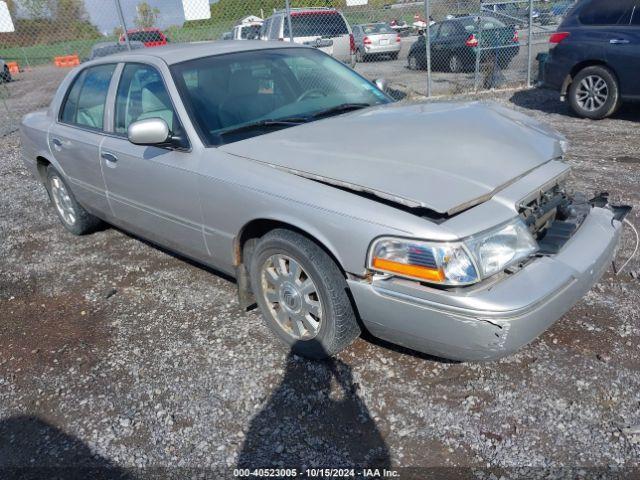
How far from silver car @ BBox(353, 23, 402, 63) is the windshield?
1531 cm

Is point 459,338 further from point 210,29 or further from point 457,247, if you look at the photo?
point 210,29

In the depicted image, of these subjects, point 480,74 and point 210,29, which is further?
point 210,29

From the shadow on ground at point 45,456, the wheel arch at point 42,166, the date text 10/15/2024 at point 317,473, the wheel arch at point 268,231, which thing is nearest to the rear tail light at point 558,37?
the wheel arch at point 268,231

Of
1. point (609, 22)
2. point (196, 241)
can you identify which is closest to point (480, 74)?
point (609, 22)

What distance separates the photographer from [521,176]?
276cm

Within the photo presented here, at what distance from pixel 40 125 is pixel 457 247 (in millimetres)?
4297

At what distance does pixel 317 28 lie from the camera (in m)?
11.8

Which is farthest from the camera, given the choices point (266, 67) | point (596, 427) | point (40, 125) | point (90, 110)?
point (40, 125)

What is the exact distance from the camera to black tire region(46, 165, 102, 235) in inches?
196

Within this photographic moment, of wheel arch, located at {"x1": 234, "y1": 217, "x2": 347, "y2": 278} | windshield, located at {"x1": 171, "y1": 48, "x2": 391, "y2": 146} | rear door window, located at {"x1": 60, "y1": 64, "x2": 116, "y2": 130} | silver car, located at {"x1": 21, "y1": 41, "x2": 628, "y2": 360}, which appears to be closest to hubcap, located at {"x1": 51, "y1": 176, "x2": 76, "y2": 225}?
rear door window, located at {"x1": 60, "y1": 64, "x2": 116, "y2": 130}

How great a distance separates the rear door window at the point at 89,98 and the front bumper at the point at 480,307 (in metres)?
2.78

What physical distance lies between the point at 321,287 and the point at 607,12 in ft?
24.3

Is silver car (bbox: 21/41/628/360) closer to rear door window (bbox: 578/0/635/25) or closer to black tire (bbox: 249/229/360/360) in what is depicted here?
black tire (bbox: 249/229/360/360)

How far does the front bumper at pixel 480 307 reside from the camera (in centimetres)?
227
